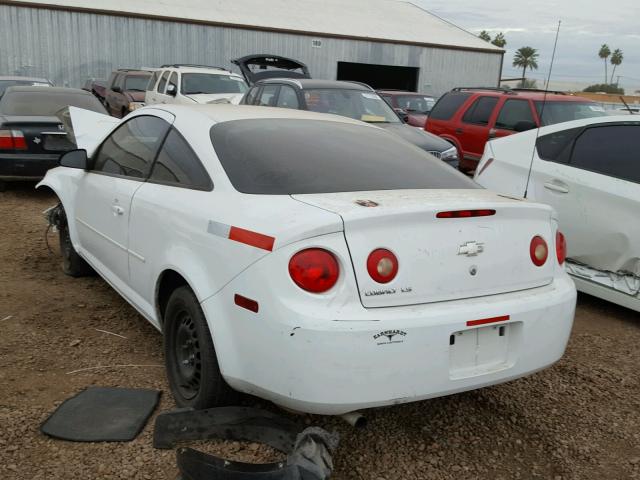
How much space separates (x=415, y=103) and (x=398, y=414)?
43.0 ft

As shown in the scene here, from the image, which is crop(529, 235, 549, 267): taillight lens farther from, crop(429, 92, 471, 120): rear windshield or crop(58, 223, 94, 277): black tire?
crop(429, 92, 471, 120): rear windshield

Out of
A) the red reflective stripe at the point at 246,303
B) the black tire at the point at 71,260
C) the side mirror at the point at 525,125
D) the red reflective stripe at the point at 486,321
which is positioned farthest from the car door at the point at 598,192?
the side mirror at the point at 525,125

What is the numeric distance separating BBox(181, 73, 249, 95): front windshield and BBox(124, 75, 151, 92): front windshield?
3752mm

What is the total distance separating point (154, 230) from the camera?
319 centimetres

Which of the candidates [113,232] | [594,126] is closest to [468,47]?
[594,126]

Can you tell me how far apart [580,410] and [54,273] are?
4.22m

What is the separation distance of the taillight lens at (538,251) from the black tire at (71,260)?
3.60 metres

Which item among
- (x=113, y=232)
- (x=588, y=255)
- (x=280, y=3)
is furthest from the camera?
Answer: (x=280, y=3)

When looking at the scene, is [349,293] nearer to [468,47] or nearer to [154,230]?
[154,230]

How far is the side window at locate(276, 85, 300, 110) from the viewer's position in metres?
9.11

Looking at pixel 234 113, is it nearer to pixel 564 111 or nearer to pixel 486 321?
pixel 486 321

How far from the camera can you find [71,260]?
496 cm

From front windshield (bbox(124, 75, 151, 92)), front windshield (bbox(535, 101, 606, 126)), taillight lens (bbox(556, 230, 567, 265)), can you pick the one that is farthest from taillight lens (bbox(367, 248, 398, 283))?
front windshield (bbox(124, 75, 151, 92))

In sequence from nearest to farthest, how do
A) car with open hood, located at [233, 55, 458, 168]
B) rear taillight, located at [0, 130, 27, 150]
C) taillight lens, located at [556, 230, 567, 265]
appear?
taillight lens, located at [556, 230, 567, 265] < rear taillight, located at [0, 130, 27, 150] < car with open hood, located at [233, 55, 458, 168]
